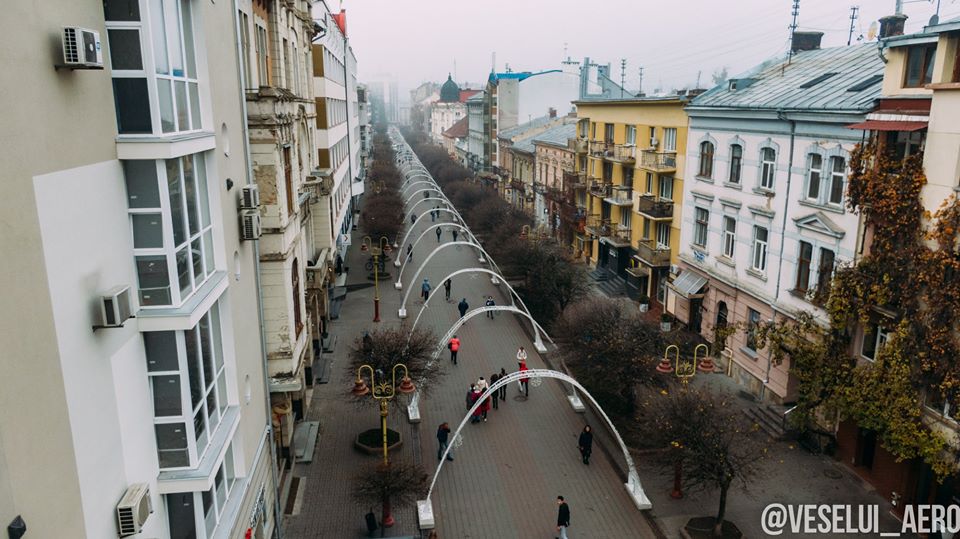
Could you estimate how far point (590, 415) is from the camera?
23.4m

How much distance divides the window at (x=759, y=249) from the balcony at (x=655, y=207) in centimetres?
854

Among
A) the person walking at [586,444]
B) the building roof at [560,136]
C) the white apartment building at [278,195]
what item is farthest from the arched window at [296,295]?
the building roof at [560,136]

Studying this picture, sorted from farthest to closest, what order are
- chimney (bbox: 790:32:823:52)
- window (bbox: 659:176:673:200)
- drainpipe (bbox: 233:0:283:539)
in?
1. window (bbox: 659:176:673:200)
2. chimney (bbox: 790:32:823:52)
3. drainpipe (bbox: 233:0:283:539)

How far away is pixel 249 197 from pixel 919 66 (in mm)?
16634

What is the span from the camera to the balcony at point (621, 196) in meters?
37.5

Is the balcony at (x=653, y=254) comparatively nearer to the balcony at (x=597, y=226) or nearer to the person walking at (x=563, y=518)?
the balcony at (x=597, y=226)

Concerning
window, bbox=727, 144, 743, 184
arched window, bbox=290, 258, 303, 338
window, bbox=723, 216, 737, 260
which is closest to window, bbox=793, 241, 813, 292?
window, bbox=723, 216, 737, 260

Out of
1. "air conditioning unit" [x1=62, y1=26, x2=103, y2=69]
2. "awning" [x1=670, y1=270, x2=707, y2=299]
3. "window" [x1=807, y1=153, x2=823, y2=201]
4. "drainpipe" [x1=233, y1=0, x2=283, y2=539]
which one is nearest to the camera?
"air conditioning unit" [x1=62, y1=26, x2=103, y2=69]

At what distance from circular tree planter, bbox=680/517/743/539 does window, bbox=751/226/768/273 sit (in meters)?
10.4

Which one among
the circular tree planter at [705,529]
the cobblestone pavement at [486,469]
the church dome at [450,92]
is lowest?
the cobblestone pavement at [486,469]

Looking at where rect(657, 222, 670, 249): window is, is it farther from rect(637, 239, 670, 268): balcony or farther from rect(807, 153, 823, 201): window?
rect(807, 153, 823, 201): window

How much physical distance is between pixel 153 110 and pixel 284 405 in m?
11.3

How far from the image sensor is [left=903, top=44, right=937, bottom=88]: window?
16188 mm

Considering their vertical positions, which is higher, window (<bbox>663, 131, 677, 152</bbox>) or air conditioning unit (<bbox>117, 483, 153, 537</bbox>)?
window (<bbox>663, 131, 677, 152</bbox>)
